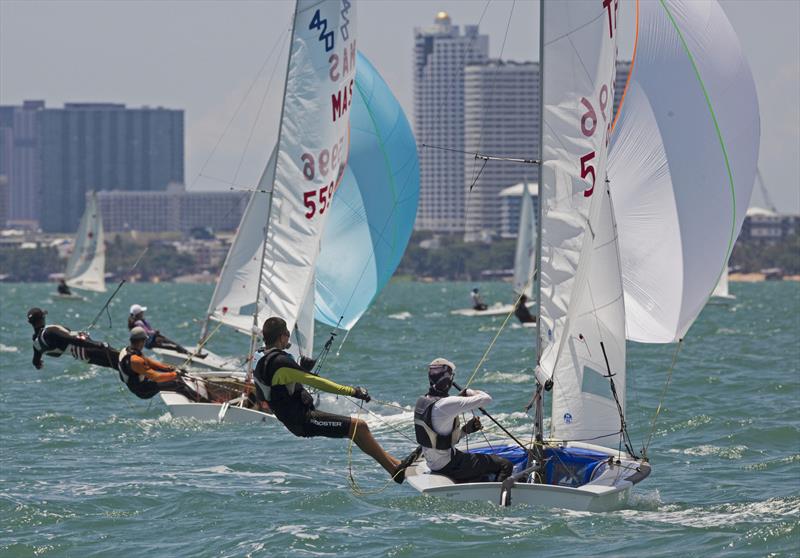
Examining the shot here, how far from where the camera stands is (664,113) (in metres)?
12.2

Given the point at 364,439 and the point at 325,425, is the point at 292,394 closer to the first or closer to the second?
the point at 325,425

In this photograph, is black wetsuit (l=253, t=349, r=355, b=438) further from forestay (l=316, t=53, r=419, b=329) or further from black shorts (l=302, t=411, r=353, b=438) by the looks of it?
forestay (l=316, t=53, r=419, b=329)

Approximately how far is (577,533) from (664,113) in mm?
3673

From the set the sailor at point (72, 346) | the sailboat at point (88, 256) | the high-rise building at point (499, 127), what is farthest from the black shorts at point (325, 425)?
the high-rise building at point (499, 127)

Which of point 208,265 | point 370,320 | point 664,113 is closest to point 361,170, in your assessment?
point 664,113

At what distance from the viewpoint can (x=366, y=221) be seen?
19672 mm

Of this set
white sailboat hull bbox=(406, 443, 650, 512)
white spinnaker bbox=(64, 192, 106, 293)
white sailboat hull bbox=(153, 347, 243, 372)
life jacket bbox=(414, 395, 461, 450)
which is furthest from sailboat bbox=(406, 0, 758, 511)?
white spinnaker bbox=(64, 192, 106, 293)

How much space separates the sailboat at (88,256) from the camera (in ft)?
197

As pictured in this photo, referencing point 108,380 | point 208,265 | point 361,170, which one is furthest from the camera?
point 208,265

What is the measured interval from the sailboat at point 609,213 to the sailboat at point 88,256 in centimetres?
4925

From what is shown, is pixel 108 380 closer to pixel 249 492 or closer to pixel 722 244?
pixel 249 492

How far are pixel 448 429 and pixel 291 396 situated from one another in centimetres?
113

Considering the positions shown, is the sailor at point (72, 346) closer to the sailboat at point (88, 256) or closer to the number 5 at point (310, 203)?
the number 5 at point (310, 203)

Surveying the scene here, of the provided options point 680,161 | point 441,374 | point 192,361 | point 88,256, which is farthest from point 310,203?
point 88,256
